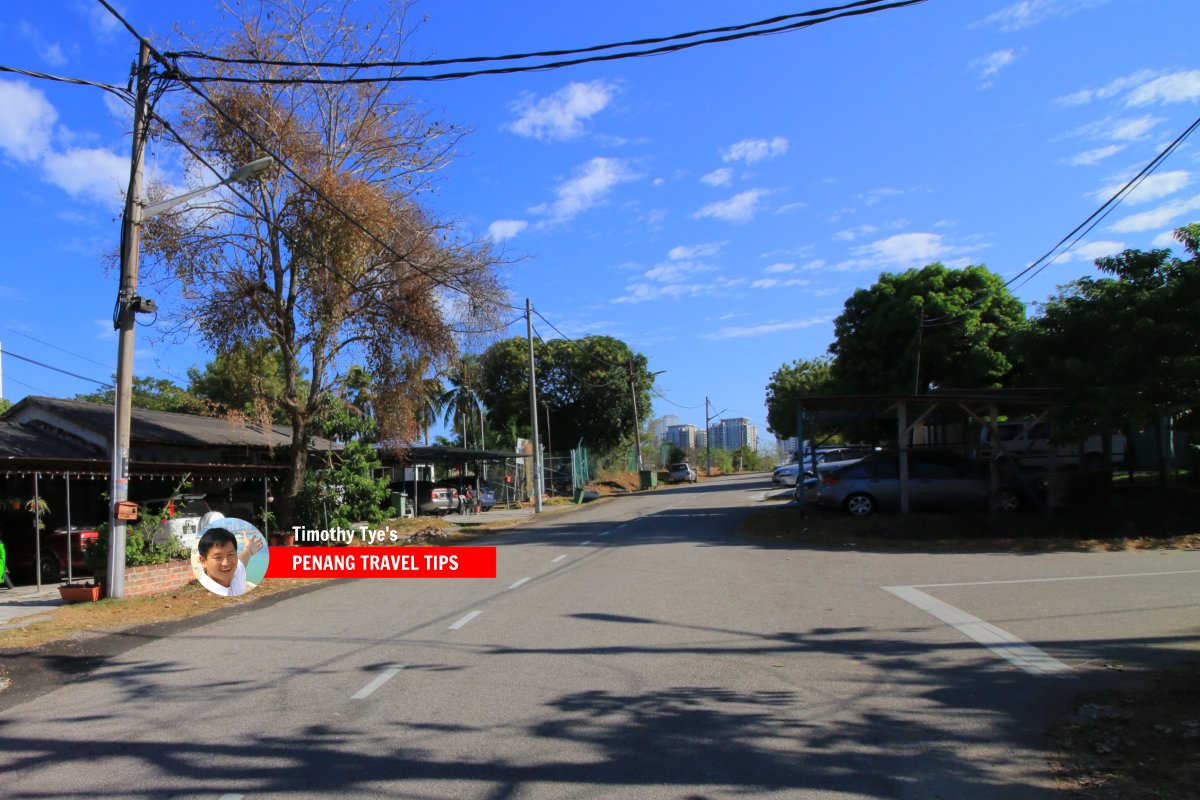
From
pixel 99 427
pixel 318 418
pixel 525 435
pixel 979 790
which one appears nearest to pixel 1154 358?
pixel 979 790

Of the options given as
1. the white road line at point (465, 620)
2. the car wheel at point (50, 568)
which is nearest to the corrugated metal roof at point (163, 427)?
the car wheel at point (50, 568)

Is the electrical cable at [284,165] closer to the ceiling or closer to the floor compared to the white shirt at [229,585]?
closer to the ceiling

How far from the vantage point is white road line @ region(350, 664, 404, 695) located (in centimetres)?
667

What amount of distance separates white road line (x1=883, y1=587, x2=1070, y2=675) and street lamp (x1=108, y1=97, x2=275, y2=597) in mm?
10659

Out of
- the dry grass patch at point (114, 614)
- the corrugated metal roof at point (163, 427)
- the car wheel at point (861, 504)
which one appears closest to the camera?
the dry grass patch at point (114, 614)

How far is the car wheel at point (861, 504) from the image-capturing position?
19656 mm

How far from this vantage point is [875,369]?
30.8 metres

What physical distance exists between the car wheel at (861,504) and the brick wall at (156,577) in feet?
44.8

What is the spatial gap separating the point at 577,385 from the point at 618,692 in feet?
167

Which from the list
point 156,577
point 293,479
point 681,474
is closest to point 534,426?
point 293,479

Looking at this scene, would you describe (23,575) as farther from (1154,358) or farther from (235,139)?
(1154,358)

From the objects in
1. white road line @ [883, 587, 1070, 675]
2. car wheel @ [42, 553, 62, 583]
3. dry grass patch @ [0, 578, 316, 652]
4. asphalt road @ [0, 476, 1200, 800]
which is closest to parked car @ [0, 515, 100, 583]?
car wheel @ [42, 553, 62, 583]

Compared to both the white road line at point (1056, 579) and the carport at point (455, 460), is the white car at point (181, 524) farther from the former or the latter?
the white road line at point (1056, 579)

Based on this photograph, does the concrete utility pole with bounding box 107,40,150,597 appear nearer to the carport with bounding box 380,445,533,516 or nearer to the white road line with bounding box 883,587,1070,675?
the carport with bounding box 380,445,533,516
